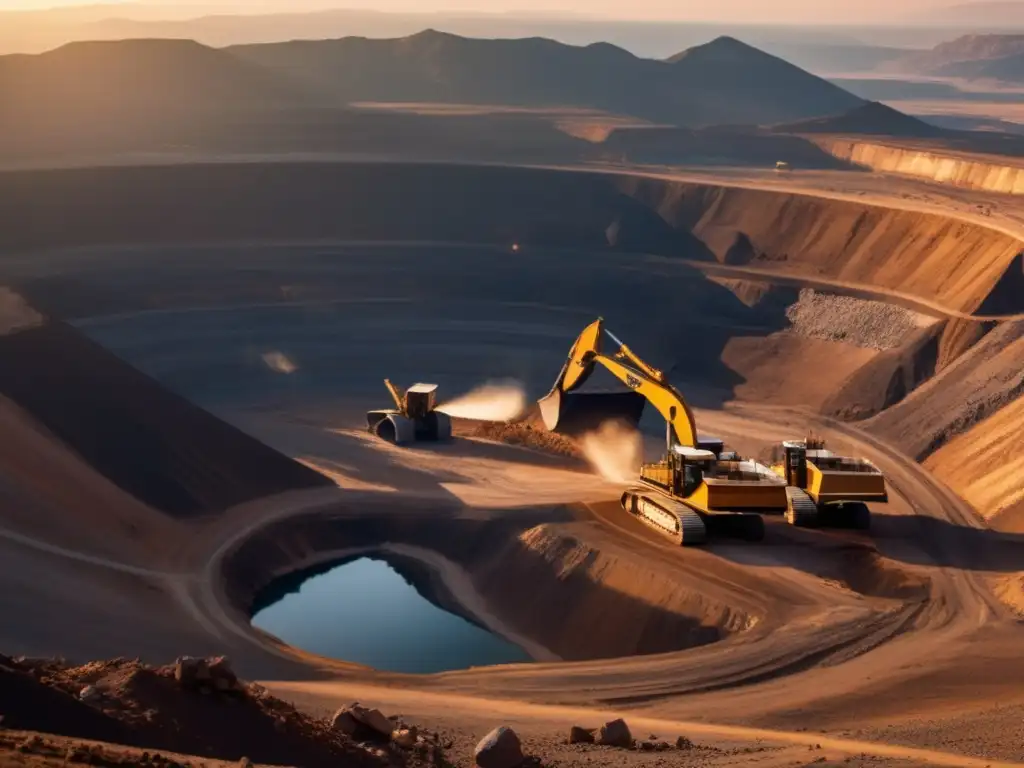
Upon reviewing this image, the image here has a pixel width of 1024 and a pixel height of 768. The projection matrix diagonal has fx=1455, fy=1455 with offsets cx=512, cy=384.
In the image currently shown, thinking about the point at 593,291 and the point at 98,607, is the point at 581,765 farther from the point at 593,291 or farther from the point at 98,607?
the point at 593,291

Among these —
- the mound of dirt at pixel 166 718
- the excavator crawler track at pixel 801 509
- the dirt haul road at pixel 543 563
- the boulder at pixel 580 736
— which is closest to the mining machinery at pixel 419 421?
the dirt haul road at pixel 543 563

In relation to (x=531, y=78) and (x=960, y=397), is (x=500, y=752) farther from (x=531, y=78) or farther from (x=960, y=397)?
(x=531, y=78)

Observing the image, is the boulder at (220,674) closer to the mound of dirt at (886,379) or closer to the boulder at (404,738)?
the boulder at (404,738)

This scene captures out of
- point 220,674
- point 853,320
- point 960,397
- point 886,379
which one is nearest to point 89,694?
point 220,674

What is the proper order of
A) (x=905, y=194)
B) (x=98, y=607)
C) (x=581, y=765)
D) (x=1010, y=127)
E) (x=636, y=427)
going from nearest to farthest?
(x=581, y=765)
(x=98, y=607)
(x=636, y=427)
(x=905, y=194)
(x=1010, y=127)

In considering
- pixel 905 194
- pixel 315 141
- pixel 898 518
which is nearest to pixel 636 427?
pixel 898 518
